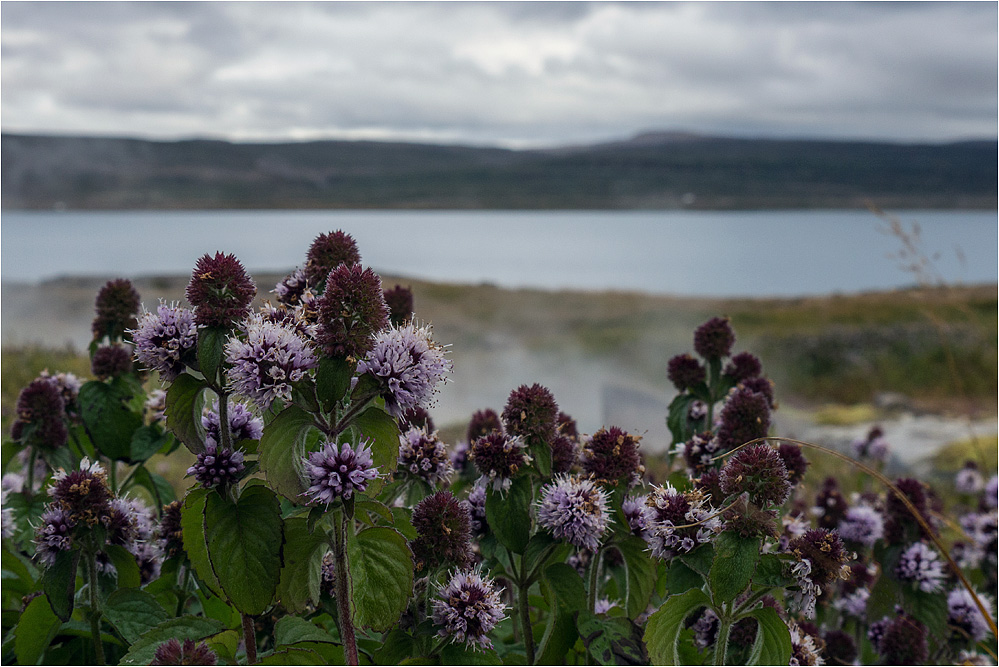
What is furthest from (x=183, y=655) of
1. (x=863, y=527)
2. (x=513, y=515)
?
(x=863, y=527)

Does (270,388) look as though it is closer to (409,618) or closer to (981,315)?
(409,618)

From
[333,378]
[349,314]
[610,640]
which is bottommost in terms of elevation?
[610,640]

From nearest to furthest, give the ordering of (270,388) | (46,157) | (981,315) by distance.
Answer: (270,388) → (981,315) → (46,157)

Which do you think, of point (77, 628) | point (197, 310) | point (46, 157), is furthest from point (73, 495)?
point (46, 157)

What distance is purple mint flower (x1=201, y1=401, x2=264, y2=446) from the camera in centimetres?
170

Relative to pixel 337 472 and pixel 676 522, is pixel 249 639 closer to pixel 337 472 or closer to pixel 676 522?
pixel 337 472

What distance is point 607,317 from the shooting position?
1872 centimetres

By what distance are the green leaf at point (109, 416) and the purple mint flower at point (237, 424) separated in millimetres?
810

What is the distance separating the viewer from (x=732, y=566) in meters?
1.56

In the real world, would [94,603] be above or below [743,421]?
below

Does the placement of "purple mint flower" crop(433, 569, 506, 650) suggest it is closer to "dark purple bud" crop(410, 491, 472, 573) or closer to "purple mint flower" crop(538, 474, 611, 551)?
"dark purple bud" crop(410, 491, 472, 573)

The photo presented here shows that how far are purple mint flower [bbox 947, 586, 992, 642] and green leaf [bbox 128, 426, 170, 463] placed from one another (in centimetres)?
285

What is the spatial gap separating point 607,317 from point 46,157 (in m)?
40.8

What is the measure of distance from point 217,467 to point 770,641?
1.23 m
